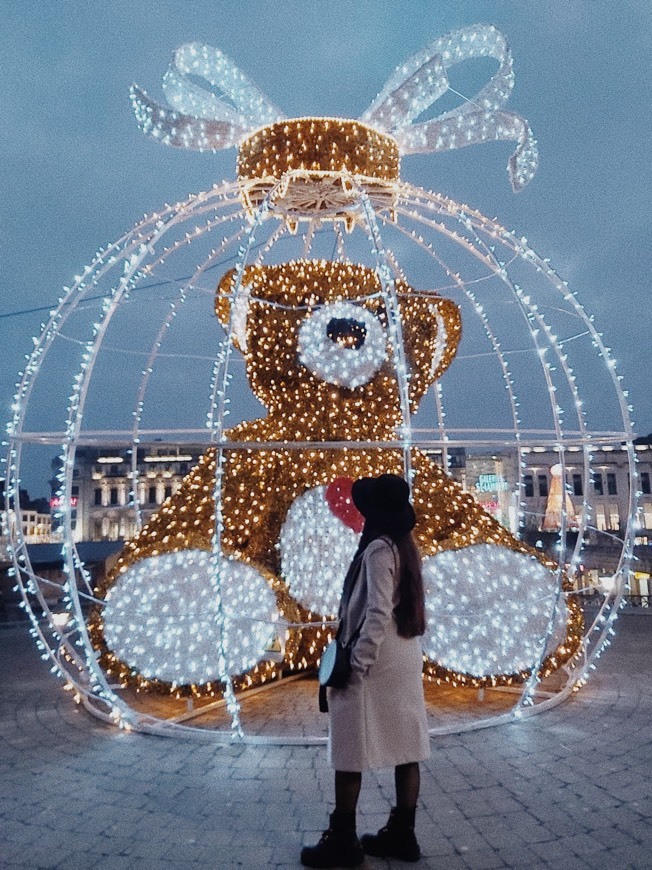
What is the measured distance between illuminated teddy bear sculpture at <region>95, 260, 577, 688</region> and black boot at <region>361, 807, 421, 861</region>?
6.54 feet

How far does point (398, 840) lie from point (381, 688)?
698mm

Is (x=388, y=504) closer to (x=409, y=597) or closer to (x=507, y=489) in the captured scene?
(x=409, y=597)

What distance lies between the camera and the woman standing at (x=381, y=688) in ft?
9.70

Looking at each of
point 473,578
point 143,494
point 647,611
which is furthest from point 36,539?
point 473,578

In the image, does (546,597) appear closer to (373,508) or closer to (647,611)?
(373,508)

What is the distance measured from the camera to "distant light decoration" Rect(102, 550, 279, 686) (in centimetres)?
488

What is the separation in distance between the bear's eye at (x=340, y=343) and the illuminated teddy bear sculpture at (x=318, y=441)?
1 centimetres

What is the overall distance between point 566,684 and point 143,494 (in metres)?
38.2

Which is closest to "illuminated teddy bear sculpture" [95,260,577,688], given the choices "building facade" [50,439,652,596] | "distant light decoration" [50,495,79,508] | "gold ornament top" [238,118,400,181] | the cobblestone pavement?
the cobblestone pavement

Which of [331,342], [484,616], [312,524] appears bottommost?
[484,616]

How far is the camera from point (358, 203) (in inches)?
243

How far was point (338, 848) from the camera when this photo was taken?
9.86ft

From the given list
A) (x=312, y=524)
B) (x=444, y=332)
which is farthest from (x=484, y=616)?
(x=444, y=332)

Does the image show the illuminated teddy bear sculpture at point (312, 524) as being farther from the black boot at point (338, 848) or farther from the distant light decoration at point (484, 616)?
the black boot at point (338, 848)
